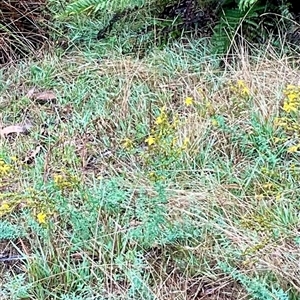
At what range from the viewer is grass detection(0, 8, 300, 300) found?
69.9 inches

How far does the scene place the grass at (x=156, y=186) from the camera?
178 cm

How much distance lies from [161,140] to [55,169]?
0.42m

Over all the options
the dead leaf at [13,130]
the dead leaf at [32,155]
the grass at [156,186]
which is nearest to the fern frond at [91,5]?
the grass at [156,186]

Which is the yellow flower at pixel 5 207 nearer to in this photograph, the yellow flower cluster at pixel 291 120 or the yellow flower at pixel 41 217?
the yellow flower at pixel 41 217

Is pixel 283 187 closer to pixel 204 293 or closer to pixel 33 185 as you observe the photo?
pixel 204 293

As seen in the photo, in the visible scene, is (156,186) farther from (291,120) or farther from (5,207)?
(291,120)

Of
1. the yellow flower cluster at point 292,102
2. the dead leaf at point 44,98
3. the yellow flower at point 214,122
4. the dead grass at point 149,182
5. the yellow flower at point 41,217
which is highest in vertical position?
the yellow flower cluster at point 292,102

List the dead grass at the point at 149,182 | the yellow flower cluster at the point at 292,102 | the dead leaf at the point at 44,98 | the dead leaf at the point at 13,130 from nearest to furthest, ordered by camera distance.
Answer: the dead grass at the point at 149,182 < the yellow flower cluster at the point at 292,102 < the dead leaf at the point at 13,130 < the dead leaf at the point at 44,98

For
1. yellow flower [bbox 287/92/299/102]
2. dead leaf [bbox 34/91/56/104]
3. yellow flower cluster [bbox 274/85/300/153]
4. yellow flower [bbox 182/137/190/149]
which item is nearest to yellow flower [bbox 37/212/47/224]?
yellow flower [bbox 182/137/190/149]

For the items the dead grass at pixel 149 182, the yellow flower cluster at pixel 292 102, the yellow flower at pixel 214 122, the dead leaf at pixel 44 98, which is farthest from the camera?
the dead leaf at pixel 44 98

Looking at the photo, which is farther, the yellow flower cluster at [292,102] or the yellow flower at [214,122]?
the yellow flower at [214,122]

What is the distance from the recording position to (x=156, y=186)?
6.53 feet

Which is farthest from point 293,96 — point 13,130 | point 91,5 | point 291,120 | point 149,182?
point 91,5

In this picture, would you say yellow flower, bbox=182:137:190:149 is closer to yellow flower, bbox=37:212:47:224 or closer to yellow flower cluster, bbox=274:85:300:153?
yellow flower cluster, bbox=274:85:300:153
